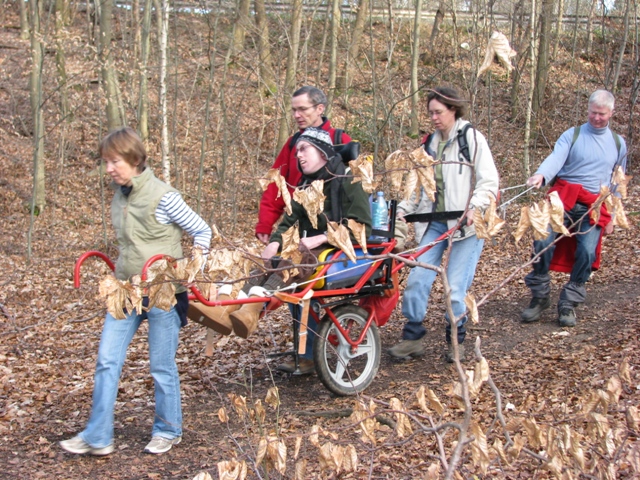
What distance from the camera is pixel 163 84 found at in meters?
11.3

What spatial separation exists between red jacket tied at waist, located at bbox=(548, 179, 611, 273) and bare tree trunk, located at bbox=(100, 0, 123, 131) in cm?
971

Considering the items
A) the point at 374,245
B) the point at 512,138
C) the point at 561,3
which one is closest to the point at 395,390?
the point at 374,245

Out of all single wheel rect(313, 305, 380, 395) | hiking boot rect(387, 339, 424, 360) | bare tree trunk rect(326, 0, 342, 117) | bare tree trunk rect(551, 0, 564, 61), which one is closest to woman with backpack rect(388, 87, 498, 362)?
hiking boot rect(387, 339, 424, 360)

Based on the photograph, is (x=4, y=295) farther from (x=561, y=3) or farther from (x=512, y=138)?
(x=561, y=3)

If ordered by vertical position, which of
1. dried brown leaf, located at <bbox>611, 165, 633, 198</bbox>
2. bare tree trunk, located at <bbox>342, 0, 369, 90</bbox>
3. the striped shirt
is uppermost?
bare tree trunk, located at <bbox>342, 0, 369, 90</bbox>

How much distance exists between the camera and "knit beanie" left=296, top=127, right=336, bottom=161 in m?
5.24

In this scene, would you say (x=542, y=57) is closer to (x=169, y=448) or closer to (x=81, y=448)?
(x=169, y=448)

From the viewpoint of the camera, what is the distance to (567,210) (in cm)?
673

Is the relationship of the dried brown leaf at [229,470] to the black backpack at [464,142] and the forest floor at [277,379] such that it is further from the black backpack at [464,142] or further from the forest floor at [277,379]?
the black backpack at [464,142]

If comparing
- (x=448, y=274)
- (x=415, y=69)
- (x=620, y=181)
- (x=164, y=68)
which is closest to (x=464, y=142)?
(x=448, y=274)

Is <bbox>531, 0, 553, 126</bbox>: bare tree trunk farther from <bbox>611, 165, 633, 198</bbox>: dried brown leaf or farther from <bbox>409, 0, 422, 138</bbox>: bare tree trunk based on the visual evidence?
<bbox>611, 165, 633, 198</bbox>: dried brown leaf

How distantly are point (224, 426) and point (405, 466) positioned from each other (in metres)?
1.51

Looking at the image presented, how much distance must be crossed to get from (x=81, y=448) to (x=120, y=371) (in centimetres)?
57

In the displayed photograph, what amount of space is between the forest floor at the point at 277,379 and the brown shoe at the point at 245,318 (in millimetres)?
352
